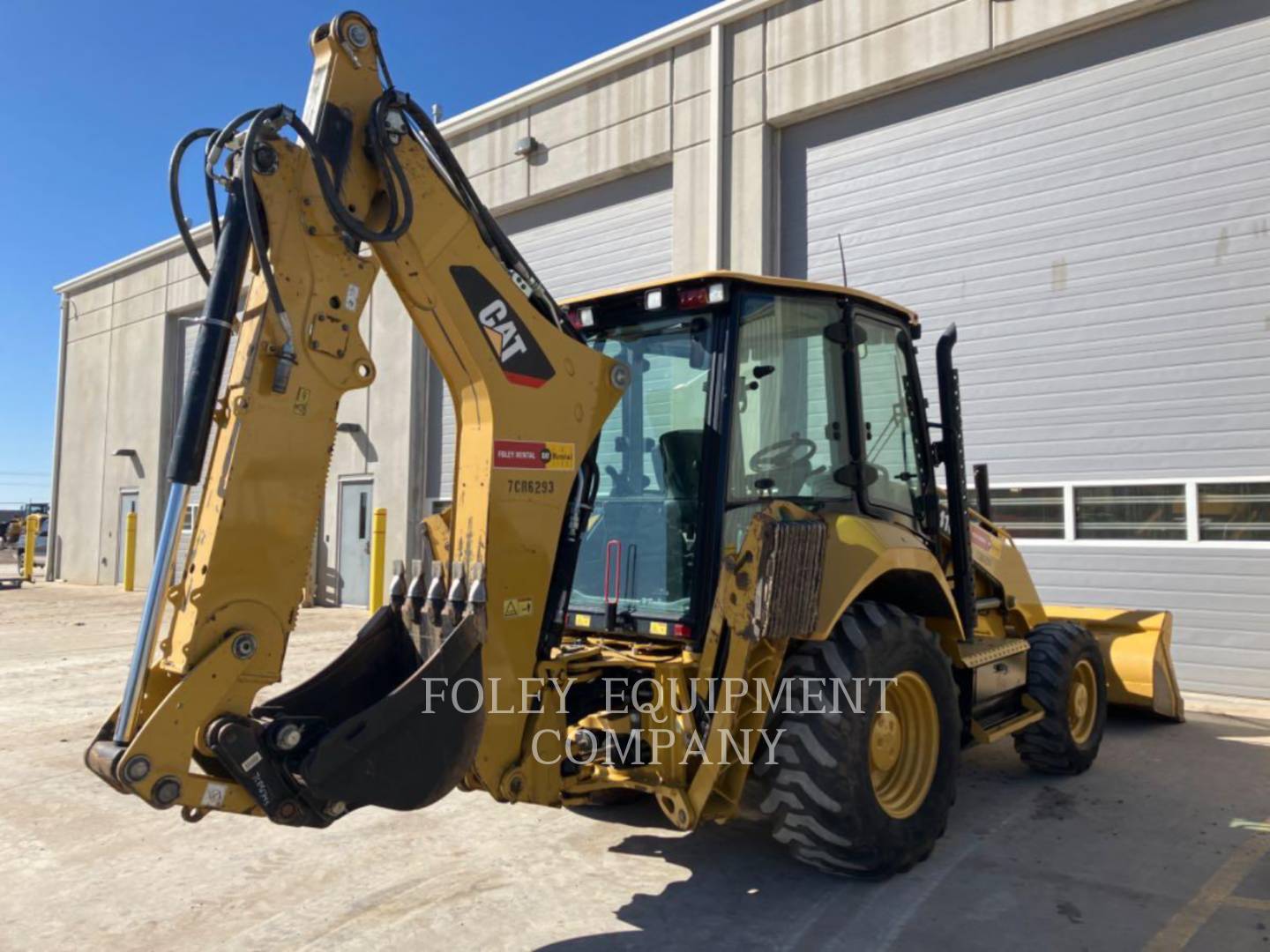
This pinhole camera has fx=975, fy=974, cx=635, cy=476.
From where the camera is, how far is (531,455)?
372 cm

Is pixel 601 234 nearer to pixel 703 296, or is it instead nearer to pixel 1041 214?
pixel 1041 214

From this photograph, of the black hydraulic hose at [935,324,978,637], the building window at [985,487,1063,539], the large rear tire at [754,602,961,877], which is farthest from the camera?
the building window at [985,487,1063,539]

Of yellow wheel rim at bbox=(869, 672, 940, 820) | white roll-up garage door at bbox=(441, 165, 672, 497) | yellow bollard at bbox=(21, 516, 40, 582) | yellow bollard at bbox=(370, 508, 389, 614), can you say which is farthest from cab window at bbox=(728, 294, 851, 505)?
yellow bollard at bbox=(21, 516, 40, 582)

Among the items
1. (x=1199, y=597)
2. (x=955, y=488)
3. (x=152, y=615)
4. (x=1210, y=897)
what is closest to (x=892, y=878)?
(x=1210, y=897)

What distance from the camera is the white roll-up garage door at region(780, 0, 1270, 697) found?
27.3 ft

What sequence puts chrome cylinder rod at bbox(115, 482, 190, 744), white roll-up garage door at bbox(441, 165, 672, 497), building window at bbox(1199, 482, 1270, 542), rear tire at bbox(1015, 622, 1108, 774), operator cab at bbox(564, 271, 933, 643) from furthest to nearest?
white roll-up garage door at bbox(441, 165, 672, 497), building window at bbox(1199, 482, 1270, 542), rear tire at bbox(1015, 622, 1108, 774), operator cab at bbox(564, 271, 933, 643), chrome cylinder rod at bbox(115, 482, 190, 744)

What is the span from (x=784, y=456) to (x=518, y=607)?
1457 millimetres

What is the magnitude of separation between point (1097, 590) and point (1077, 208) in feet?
11.7

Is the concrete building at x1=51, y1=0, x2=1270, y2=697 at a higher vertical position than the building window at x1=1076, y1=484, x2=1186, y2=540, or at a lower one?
higher

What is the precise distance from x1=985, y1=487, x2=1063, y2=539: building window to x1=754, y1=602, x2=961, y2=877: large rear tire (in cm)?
539

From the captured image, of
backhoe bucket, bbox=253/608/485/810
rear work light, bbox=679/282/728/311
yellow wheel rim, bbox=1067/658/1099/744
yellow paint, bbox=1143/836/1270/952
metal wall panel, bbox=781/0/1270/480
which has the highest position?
metal wall panel, bbox=781/0/1270/480

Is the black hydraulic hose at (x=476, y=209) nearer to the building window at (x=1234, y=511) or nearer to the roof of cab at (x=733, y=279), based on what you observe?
the roof of cab at (x=733, y=279)

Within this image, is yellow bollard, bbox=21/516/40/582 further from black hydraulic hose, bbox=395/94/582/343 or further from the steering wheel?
the steering wheel

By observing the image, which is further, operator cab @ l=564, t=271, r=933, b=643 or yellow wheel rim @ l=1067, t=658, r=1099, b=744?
yellow wheel rim @ l=1067, t=658, r=1099, b=744
